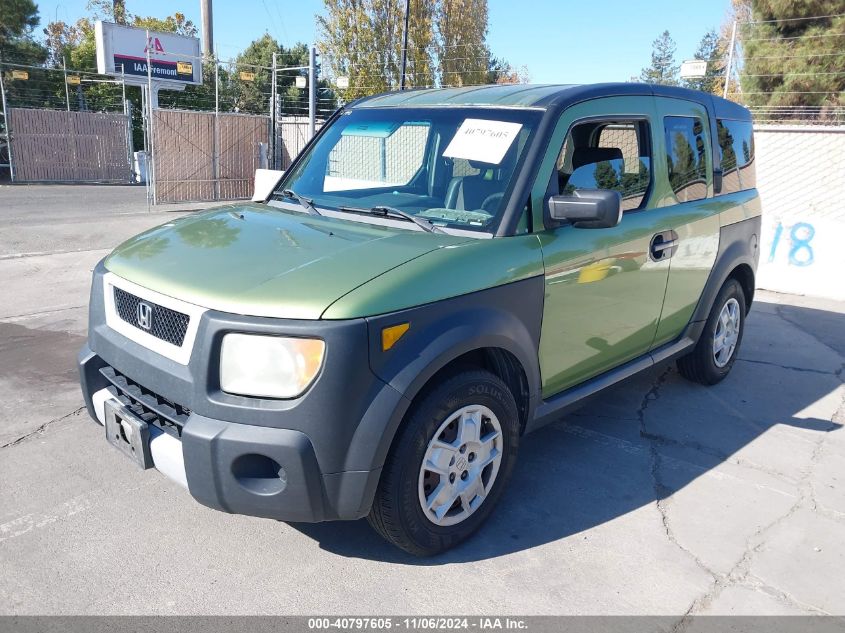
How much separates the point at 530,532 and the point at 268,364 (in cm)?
155

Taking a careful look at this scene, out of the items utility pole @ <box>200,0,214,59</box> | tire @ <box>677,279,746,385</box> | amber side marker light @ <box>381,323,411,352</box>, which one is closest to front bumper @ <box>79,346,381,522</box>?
amber side marker light @ <box>381,323,411,352</box>

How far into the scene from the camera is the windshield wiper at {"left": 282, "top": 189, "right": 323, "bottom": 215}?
3611 mm

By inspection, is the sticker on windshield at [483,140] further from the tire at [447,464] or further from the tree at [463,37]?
the tree at [463,37]

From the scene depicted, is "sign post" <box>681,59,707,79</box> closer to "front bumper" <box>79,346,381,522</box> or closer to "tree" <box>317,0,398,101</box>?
"front bumper" <box>79,346,381,522</box>

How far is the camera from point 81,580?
9.01ft

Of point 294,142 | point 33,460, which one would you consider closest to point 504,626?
point 33,460

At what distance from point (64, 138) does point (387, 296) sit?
75.9 ft

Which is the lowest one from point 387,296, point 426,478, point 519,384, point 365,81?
point 426,478

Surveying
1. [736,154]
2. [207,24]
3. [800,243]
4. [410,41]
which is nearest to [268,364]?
[736,154]

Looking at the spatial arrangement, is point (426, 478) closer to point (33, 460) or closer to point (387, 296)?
point (387, 296)

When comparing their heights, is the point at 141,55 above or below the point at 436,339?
above

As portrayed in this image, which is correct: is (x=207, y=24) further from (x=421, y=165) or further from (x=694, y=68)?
(x=421, y=165)

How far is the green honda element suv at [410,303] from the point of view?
8.02 ft

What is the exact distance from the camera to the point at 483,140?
336 centimetres
